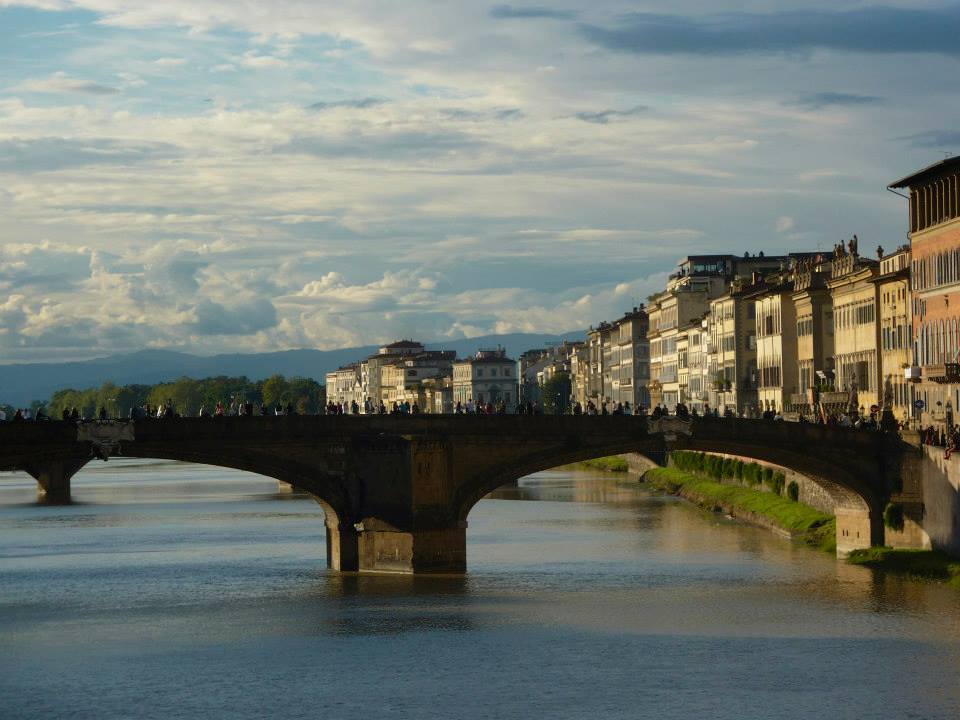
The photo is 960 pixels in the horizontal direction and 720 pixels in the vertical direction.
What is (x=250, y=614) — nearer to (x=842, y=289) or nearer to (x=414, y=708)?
(x=414, y=708)

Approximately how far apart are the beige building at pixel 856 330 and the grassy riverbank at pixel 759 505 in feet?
21.8

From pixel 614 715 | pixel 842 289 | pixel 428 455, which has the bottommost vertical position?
pixel 614 715

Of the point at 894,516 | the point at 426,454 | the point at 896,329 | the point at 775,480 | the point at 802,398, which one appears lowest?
the point at 894,516

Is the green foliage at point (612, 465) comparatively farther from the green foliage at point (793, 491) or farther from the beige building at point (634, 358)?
the green foliage at point (793, 491)

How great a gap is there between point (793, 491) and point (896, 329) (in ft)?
28.7

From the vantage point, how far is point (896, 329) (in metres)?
85.4

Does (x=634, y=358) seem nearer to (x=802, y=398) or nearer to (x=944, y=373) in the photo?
(x=802, y=398)

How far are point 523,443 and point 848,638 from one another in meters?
18.2

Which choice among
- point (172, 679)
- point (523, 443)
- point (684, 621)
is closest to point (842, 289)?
point (523, 443)

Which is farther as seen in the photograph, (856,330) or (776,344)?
(776,344)

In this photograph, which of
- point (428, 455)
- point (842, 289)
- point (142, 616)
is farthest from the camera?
point (842, 289)

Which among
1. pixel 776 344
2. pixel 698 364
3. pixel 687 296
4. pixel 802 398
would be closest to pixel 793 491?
pixel 802 398

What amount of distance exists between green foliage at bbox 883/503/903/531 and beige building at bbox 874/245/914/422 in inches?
555

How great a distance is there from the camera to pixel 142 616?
5597cm
